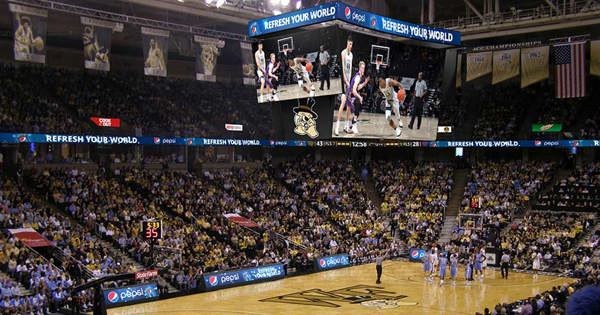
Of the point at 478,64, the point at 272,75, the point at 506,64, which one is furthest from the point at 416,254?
the point at 272,75

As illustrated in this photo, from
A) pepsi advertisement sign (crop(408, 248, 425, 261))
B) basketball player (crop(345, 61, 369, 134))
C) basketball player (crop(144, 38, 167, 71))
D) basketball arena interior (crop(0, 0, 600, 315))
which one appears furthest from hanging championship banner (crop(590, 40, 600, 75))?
basketball player (crop(144, 38, 167, 71))

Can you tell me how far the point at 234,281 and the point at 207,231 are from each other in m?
5.57

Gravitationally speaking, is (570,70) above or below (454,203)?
above

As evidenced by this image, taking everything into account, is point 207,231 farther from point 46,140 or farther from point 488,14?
point 488,14

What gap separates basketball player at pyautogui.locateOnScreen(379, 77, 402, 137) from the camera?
25688mm

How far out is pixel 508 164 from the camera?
145ft

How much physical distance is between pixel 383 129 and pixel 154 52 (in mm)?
11912

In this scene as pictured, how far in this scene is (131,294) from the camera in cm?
2553

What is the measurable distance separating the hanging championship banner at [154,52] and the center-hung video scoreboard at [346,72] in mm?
6837

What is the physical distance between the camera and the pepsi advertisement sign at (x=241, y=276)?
28745 millimetres

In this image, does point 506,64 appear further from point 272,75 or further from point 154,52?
point 154,52

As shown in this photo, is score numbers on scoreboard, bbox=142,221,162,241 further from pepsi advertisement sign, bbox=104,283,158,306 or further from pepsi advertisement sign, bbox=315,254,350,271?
pepsi advertisement sign, bbox=315,254,350,271

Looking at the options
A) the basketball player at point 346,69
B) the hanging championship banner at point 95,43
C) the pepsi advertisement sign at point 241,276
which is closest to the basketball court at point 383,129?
the basketball player at point 346,69

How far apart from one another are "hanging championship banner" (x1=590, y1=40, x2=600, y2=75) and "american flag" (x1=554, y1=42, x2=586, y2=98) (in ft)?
2.53
